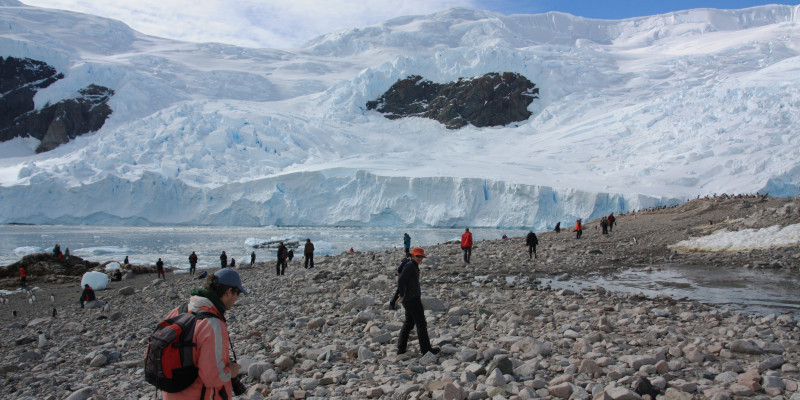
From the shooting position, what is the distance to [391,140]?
180ft

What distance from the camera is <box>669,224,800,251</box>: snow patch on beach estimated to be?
12.2 metres

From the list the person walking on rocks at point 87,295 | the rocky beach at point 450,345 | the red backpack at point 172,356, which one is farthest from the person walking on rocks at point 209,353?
the person walking on rocks at point 87,295

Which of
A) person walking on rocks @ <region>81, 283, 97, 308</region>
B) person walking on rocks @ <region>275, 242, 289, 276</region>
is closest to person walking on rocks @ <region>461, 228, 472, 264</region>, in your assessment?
person walking on rocks @ <region>275, 242, 289, 276</region>

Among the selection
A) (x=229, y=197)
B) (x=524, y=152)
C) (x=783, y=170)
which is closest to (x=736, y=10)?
(x=524, y=152)

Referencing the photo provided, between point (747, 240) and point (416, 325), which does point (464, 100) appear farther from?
point (416, 325)

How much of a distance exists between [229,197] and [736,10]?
101 m

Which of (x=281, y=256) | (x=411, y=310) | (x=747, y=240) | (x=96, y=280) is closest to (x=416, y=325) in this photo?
(x=411, y=310)

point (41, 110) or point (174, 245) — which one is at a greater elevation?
point (41, 110)

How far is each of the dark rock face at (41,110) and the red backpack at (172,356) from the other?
6323 centimetres

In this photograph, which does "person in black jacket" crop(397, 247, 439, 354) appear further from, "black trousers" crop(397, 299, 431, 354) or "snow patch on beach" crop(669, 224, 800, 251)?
"snow patch on beach" crop(669, 224, 800, 251)

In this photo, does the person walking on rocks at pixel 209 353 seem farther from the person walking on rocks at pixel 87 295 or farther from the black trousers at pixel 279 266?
the black trousers at pixel 279 266

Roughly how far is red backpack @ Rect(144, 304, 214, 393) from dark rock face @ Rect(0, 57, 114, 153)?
207 ft

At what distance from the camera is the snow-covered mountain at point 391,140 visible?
33.9 meters

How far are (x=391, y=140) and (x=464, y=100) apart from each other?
15.1 m
